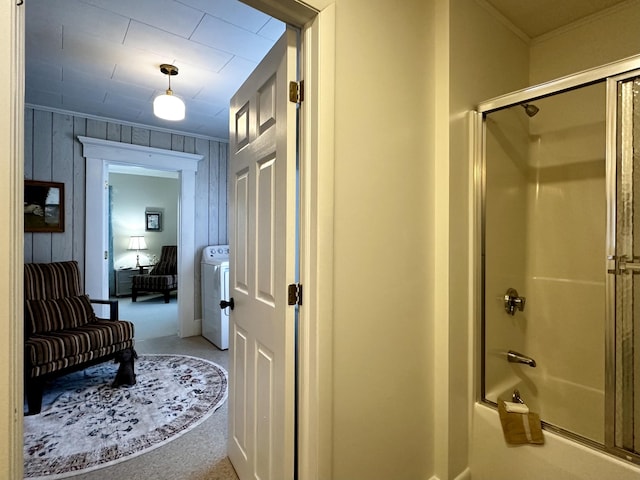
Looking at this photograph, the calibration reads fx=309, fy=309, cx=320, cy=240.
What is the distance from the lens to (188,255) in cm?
404

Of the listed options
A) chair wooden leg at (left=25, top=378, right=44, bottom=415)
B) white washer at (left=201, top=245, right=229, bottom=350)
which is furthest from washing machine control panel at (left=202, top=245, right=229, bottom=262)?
chair wooden leg at (left=25, top=378, right=44, bottom=415)

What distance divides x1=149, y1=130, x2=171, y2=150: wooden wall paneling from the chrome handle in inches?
158

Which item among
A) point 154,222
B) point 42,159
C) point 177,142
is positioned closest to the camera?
point 42,159

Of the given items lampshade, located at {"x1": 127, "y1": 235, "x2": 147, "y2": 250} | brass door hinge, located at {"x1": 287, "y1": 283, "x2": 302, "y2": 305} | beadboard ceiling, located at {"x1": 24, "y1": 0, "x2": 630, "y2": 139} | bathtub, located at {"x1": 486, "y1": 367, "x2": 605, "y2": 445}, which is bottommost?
bathtub, located at {"x1": 486, "y1": 367, "x2": 605, "y2": 445}

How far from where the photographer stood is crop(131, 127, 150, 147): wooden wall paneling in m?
3.71

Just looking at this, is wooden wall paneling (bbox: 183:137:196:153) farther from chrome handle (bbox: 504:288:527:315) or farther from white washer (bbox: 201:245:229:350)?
chrome handle (bbox: 504:288:527:315)

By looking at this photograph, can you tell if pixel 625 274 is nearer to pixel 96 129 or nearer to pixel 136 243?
pixel 96 129

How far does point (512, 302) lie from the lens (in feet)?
6.01

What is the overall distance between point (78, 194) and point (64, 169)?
28 centimetres

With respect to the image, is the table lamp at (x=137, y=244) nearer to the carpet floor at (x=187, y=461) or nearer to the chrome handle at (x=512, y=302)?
the carpet floor at (x=187, y=461)

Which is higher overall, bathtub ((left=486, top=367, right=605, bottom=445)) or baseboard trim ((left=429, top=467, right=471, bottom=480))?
bathtub ((left=486, top=367, right=605, bottom=445))

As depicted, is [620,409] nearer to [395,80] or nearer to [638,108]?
[638,108]

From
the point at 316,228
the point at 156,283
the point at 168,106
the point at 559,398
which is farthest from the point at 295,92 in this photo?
the point at 156,283

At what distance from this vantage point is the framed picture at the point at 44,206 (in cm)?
311
